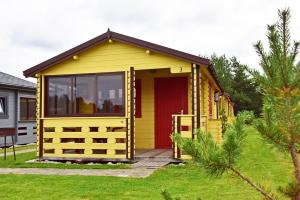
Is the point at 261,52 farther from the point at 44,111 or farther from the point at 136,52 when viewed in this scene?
the point at 44,111

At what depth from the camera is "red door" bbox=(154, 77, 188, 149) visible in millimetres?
11891

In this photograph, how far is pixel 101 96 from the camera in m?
10.1

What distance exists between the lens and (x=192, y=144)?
1867 millimetres

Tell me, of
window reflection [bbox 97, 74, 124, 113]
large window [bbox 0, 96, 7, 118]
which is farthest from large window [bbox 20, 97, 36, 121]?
window reflection [bbox 97, 74, 124, 113]

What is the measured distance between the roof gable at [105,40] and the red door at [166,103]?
2.52m

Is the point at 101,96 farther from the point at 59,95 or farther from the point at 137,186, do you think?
the point at 137,186

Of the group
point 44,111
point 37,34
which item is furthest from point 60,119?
point 37,34

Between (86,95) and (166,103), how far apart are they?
9.65 feet

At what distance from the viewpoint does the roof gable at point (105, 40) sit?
9312 mm

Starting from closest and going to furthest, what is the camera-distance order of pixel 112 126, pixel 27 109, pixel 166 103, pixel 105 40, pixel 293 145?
pixel 293 145 → pixel 112 126 → pixel 105 40 → pixel 166 103 → pixel 27 109

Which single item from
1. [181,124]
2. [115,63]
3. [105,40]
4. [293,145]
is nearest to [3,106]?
[105,40]

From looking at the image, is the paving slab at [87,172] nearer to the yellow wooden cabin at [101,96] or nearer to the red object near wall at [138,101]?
the yellow wooden cabin at [101,96]

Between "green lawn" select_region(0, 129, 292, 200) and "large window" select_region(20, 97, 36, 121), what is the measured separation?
10425 mm

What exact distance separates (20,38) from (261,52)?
25539 mm
